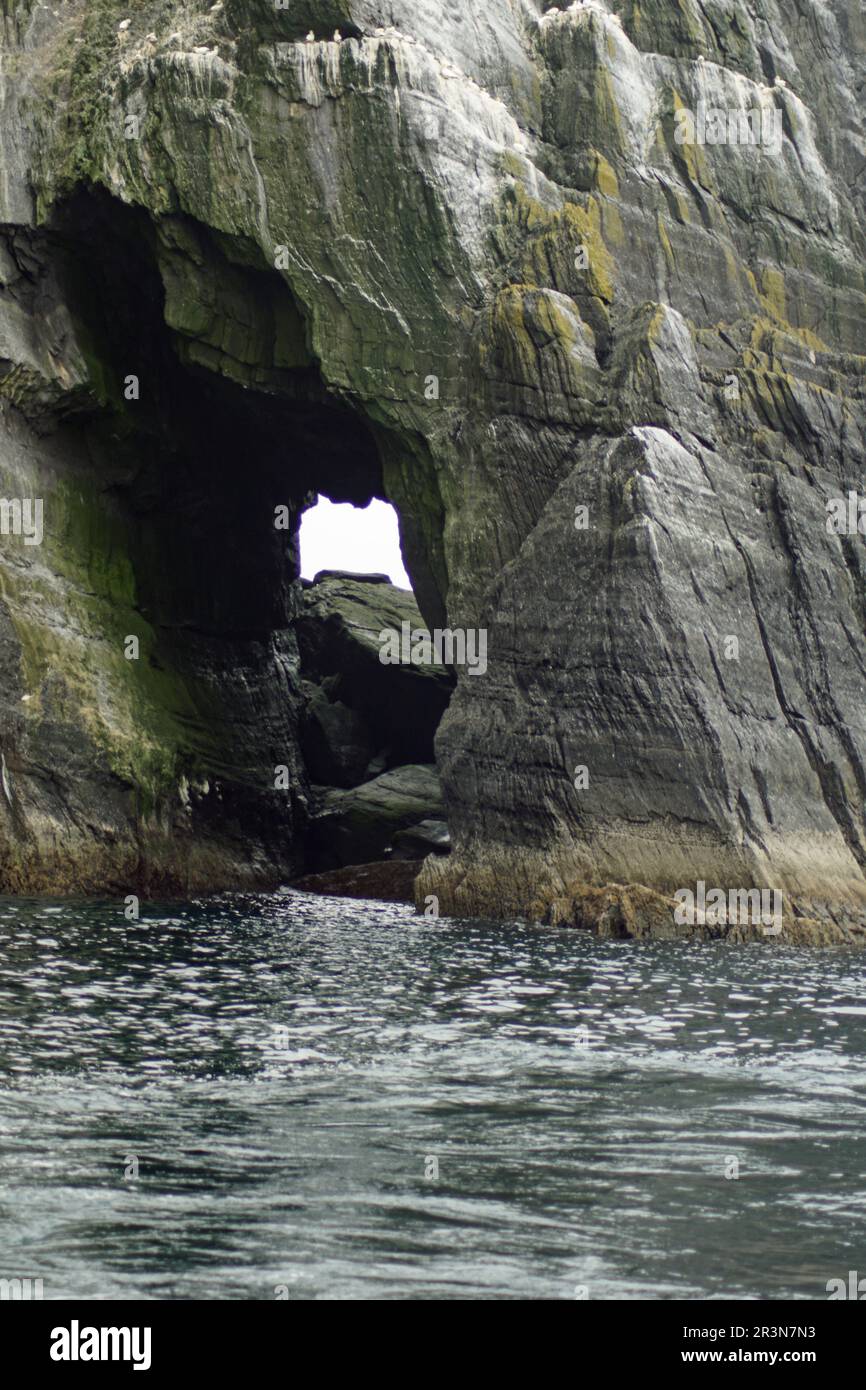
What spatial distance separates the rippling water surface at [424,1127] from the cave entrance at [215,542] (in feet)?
50.7

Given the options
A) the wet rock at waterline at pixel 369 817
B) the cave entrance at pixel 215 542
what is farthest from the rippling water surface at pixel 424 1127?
the wet rock at waterline at pixel 369 817

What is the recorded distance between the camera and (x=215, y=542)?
45.2 meters

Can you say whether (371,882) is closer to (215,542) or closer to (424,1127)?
(215,542)

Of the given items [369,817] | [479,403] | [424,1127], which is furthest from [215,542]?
[424,1127]

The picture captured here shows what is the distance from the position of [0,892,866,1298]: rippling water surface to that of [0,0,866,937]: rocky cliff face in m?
9.03

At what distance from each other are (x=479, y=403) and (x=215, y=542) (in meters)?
10.9

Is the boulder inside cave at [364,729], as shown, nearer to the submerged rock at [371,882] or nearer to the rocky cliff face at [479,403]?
the submerged rock at [371,882]

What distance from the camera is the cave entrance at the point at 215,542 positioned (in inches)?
1508

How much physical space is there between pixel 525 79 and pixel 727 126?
220 inches

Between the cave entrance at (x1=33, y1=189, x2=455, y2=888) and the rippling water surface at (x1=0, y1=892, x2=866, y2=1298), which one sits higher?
the cave entrance at (x1=33, y1=189, x2=455, y2=888)

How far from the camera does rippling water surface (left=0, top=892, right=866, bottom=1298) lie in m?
9.88

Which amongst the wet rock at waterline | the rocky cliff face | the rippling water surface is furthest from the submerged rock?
the rippling water surface

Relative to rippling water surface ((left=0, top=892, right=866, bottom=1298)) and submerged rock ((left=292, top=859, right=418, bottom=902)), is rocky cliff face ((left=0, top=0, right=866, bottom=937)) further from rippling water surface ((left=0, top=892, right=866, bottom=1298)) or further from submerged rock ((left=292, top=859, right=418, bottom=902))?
rippling water surface ((left=0, top=892, right=866, bottom=1298))
